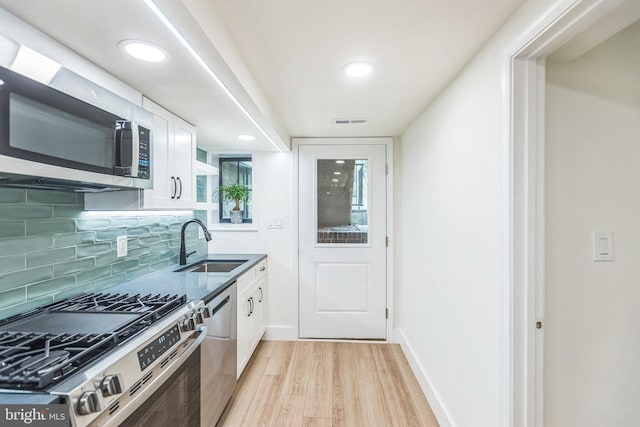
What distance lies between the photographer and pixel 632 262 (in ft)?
4.32

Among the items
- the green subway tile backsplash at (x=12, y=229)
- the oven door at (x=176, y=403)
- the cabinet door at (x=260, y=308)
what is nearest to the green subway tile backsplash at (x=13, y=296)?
the green subway tile backsplash at (x=12, y=229)

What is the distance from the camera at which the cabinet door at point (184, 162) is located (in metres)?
2.09

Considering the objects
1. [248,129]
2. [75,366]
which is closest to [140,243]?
[248,129]

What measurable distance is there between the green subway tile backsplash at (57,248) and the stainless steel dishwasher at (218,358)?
0.64 meters

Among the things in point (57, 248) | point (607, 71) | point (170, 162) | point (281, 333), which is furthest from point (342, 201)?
point (57, 248)

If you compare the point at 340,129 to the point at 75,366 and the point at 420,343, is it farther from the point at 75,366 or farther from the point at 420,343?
the point at 75,366

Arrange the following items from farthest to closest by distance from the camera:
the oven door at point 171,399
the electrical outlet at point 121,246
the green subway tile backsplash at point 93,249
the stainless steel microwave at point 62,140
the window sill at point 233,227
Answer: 1. the window sill at point 233,227
2. the electrical outlet at point 121,246
3. the green subway tile backsplash at point 93,249
4. the oven door at point 171,399
5. the stainless steel microwave at point 62,140

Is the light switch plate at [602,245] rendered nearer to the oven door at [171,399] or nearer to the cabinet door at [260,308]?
the oven door at [171,399]

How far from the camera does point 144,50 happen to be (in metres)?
1.27

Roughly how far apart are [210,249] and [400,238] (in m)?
2.01

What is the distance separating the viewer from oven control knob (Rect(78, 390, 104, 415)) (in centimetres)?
83

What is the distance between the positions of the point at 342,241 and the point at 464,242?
1737 millimetres

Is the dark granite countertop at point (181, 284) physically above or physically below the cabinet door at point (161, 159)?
below
